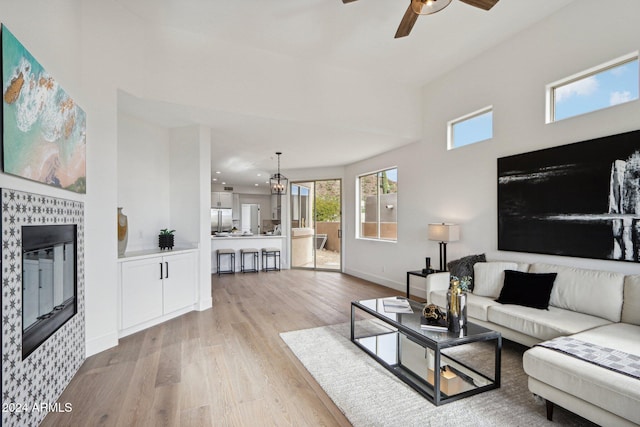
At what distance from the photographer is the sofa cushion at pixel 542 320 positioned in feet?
8.50

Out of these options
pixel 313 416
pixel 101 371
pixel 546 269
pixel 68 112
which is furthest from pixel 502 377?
pixel 68 112

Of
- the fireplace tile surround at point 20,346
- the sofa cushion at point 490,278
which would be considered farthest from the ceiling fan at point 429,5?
the fireplace tile surround at point 20,346

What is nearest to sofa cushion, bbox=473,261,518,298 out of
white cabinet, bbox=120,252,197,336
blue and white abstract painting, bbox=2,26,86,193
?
white cabinet, bbox=120,252,197,336

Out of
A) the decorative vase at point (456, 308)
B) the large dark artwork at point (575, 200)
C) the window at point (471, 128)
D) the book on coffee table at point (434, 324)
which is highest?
the window at point (471, 128)

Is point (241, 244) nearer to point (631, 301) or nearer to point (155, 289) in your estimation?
point (155, 289)

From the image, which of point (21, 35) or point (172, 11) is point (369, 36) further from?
point (21, 35)

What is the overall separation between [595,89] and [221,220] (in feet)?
33.7

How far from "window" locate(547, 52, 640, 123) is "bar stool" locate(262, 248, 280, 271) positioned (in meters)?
6.33

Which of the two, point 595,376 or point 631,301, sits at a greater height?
point 631,301

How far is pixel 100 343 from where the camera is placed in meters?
3.17

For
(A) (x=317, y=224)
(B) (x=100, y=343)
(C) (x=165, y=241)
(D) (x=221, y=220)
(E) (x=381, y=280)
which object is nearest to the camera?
(B) (x=100, y=343)

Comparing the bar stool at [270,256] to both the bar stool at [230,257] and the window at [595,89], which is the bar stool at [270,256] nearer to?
the bar stool at [230,257]

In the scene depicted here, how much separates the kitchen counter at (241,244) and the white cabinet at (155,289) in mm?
3476

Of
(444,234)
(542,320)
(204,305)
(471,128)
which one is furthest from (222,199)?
(542,320)
